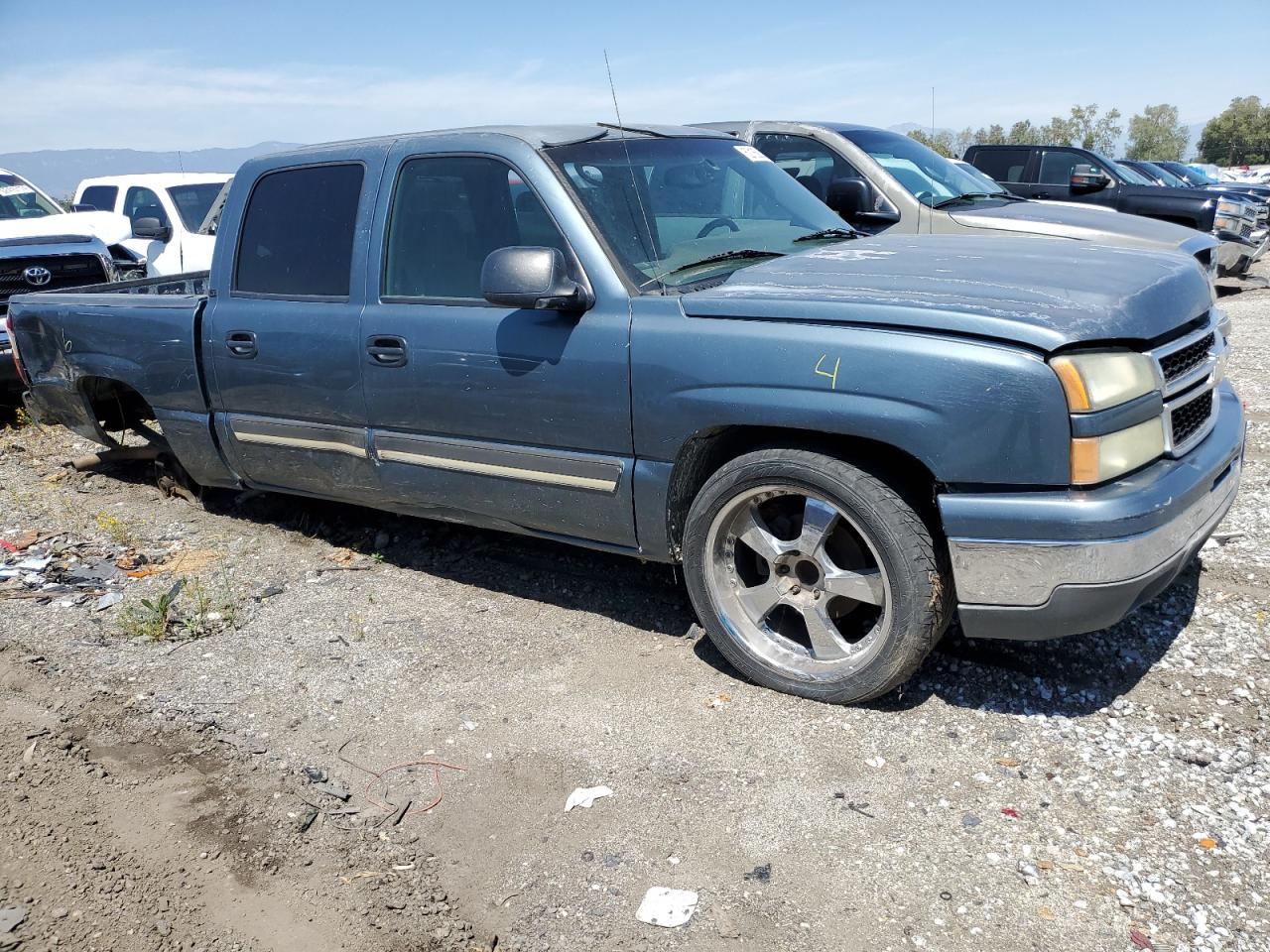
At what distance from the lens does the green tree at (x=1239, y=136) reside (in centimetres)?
5256

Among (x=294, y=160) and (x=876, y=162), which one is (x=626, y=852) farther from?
(x=876, y=162)

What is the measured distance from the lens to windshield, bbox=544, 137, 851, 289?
3.80 m

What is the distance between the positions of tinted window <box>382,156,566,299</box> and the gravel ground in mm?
1405

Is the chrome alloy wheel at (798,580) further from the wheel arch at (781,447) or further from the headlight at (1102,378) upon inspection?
the headlight at (1102,378)

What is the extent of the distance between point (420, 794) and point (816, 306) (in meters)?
1.95

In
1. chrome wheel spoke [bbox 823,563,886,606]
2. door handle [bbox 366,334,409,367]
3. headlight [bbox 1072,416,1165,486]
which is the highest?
door handle [bbox 366,334,409,367]

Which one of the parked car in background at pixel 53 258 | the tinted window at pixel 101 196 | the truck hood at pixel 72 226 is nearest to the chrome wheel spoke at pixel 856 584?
the parked car in background at pixel 53 258

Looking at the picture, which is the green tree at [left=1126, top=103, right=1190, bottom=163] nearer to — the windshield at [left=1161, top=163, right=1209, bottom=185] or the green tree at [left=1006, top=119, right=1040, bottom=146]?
the green tree at [left=1006, top=119, right=1040, bottom=146]

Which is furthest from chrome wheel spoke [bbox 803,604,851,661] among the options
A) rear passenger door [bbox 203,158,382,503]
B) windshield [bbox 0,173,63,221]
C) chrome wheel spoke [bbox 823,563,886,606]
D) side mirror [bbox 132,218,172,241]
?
windshield [bbox 0,173,63,221]

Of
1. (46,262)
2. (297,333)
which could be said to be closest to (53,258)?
(46,262)

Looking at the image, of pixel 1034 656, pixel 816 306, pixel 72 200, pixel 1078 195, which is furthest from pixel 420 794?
pixel 72 200

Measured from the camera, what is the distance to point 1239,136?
54.3m

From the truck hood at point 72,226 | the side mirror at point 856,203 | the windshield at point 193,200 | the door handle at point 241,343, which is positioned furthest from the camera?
the windshield at point 193,200

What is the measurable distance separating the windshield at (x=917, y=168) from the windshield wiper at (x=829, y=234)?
10.4 feet
